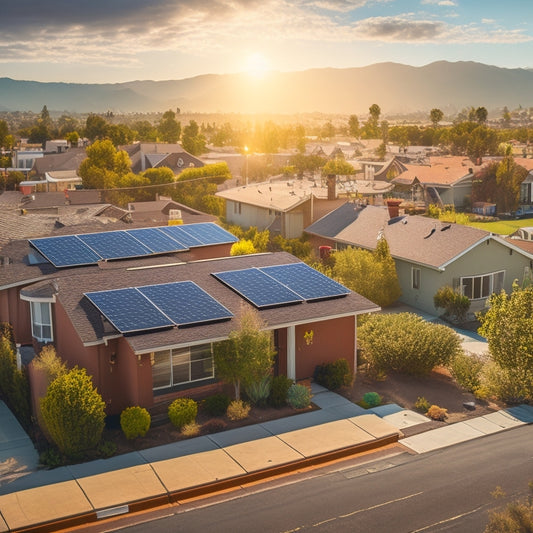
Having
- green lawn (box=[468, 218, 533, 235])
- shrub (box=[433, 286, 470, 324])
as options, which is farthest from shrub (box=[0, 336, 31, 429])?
green lawn (box=[468, 218, 533, 235])

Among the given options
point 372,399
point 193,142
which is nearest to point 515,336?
point 372,399

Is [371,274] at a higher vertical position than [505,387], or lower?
higher

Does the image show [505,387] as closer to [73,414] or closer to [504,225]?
[73,414]

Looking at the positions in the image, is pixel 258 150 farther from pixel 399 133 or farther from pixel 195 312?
pixel 195 312

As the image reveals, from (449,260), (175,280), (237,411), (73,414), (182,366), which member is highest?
(175,280)

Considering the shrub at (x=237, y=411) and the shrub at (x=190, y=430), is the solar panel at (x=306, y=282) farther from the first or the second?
the shrub at (x=190, y=430)

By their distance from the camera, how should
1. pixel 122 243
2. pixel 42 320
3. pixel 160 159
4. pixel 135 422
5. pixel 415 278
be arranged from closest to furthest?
pixel 135 422, pixel 42 320, pixel 122 243, pixel 415 278, pixel 160 159

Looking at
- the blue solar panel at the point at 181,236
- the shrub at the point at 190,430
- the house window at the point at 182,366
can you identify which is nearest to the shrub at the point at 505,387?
the house window at the point at 182,366
